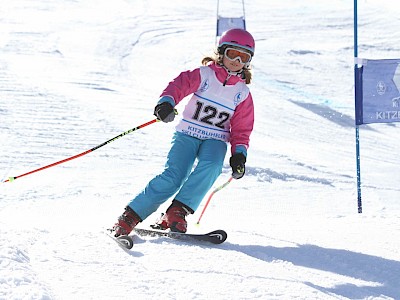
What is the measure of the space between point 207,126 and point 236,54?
0.44m

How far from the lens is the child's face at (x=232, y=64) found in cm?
364

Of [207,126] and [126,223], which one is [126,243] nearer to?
[126,223]

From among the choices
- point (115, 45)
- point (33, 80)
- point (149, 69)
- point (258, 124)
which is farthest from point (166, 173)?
point (115, 45)

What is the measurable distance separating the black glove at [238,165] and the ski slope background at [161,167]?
0.35 m

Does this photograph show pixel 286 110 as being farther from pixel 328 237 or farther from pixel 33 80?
pixel 328 237

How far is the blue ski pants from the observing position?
11.3 feet

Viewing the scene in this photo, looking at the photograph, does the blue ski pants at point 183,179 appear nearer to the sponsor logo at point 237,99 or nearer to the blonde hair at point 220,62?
the sponsor logo at point 237,99

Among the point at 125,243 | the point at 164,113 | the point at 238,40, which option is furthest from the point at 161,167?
the point at 125,243

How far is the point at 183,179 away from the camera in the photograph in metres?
3.55

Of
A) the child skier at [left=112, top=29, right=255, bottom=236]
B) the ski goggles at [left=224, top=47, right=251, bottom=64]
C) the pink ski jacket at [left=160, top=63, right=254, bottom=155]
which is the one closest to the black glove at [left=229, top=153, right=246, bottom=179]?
the child skier at [left=112, top=29, right=255, bottom=236]

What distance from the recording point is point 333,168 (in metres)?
7.61

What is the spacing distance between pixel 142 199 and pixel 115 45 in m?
13.3

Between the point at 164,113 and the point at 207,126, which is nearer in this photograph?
the point at 164,113

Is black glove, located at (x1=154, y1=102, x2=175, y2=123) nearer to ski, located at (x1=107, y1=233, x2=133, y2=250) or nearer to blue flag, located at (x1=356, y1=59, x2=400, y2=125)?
ski, located at (x1=107, y1=233, x2=133, y2=250)
